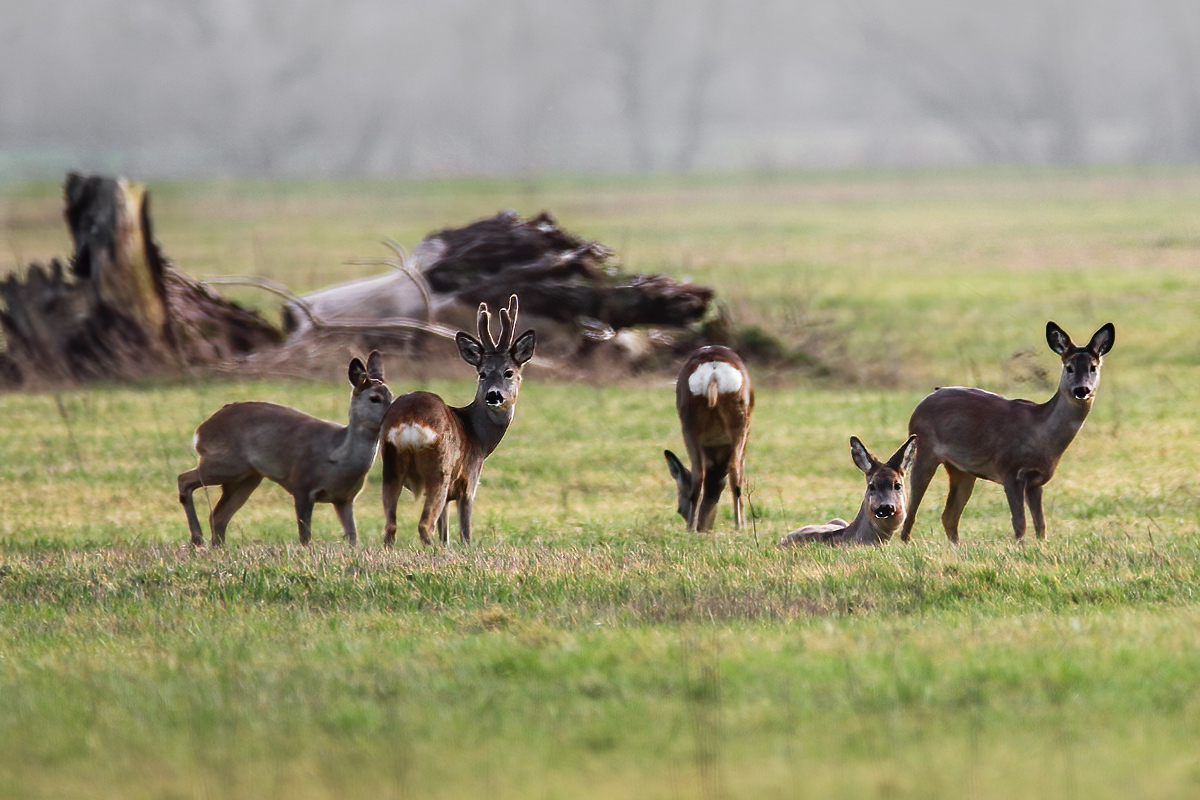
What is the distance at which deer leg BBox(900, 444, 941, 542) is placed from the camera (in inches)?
489

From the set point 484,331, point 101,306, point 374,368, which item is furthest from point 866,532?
point 101,306

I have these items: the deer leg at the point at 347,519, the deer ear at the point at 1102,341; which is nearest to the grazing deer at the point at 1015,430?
the deer ear at the point at 1102,341

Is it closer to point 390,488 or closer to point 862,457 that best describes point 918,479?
point 862,457

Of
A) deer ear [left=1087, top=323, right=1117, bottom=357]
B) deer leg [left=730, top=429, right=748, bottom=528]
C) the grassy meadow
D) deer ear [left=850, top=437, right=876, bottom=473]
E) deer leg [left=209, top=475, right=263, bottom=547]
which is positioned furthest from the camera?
deer leg [left=730, top=429, right=748, bottom=528]

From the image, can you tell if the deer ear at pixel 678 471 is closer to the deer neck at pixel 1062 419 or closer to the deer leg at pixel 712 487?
the deer leg at pixel 712 487

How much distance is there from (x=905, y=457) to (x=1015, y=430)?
2.99 feet

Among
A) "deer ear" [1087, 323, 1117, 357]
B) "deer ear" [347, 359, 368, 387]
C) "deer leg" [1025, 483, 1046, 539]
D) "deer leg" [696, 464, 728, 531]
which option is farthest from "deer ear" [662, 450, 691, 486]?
"deer ear" [1087, 323, 1117, 357]

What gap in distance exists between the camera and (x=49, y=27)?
125312 millimetres

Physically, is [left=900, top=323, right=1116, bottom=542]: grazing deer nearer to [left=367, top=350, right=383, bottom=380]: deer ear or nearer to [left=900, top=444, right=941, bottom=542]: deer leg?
[left=900, top=444, right=941, bottom=542]: deer leg

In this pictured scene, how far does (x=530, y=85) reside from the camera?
425 feet

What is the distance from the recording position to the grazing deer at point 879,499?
1144 cm

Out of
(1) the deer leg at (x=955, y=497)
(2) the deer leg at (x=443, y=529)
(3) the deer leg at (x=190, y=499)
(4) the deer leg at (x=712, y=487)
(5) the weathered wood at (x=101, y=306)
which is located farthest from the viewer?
(5) the weathered wood at (x=101, y=306)

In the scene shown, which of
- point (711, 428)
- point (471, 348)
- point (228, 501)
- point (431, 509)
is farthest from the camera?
point (711, 428)

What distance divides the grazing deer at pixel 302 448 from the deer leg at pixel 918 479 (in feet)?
13.0
